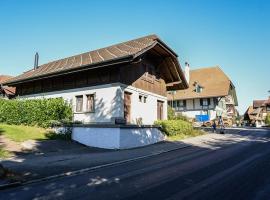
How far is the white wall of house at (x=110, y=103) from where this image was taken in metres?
19.5

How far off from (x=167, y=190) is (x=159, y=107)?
19.4 metres

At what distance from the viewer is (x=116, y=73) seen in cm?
1961

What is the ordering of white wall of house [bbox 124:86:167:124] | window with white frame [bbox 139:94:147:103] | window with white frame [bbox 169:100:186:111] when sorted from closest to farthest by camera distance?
white wall of house [bbox 124:86:167:124], window with white frame [bbox 139:94:147:103], window with white frame [bbox 169:100:186:111]

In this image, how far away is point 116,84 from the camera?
1947 centimetres

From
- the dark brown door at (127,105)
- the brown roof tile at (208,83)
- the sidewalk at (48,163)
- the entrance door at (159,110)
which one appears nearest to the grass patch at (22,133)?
the sidewalk at (48,163)

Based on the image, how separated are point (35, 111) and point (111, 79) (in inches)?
265

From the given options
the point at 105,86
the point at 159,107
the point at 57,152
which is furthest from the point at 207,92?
the point at 57,152

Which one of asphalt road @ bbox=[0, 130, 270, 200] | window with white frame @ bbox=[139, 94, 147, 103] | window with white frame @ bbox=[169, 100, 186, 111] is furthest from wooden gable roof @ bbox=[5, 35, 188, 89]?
window with white frame @ bbox=[169, 100, 186, 111]

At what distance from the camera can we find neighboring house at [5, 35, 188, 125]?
767 inches

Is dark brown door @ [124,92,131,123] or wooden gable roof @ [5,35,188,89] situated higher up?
wooden gable roof @ [5,35,188,89]

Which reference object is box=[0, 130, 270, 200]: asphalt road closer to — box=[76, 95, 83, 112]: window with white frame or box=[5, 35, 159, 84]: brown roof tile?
box=[5, 35, 159, 84]: brown roof tile

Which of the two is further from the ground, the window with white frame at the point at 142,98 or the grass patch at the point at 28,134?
the window with white frame at the point at 142,98

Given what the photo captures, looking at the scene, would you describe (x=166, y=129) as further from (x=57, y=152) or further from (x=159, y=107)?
(x=57, y=152)

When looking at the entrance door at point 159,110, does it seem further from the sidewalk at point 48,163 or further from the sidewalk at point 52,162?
the sidewalk at point 48,163
